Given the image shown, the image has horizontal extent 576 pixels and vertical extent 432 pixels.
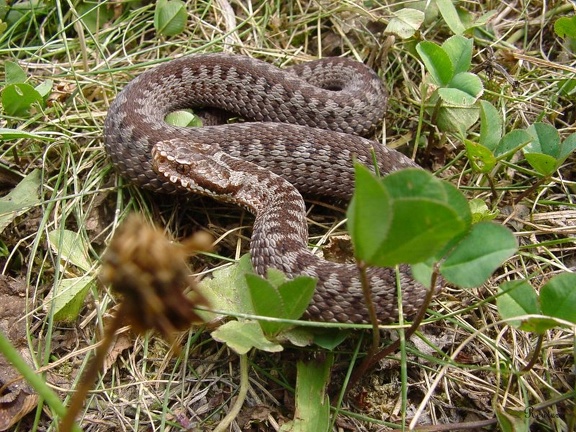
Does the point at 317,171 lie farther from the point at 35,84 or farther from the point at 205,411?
the point at 35,84

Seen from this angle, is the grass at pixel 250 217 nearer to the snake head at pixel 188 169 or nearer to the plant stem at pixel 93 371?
the snake head at pixel 188 169

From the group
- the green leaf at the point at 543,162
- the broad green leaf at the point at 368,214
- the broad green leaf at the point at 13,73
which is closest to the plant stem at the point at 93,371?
the broad green leaf at the point at 368,214

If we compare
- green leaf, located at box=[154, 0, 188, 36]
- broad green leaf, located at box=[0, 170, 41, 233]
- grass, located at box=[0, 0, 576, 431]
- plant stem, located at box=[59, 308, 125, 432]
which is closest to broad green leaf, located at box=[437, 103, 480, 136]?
grass, located at box=[0, 0, 576, 431]

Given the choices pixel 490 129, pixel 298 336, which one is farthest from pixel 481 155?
pixel 298 336

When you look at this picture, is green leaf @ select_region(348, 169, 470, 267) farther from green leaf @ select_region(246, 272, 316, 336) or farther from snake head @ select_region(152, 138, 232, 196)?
snake head @ select_region(152, 138, 232, 196)

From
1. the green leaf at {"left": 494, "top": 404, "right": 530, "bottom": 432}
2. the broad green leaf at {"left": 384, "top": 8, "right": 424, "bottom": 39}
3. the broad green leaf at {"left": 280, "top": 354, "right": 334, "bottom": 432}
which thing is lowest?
the green leaf at {"left": 494, "top": 404, "right": 530, "bottom": 432}

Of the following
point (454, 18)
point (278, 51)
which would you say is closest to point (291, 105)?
point (278, 51)

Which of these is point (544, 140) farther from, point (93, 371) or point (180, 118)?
point (93, 371)

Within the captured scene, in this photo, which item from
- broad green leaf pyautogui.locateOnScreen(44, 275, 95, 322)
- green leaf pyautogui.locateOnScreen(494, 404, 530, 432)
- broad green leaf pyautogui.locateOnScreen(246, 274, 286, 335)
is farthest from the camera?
broad green leaf pyautogui.locateOnScreen(44, 275, 95, 322)
